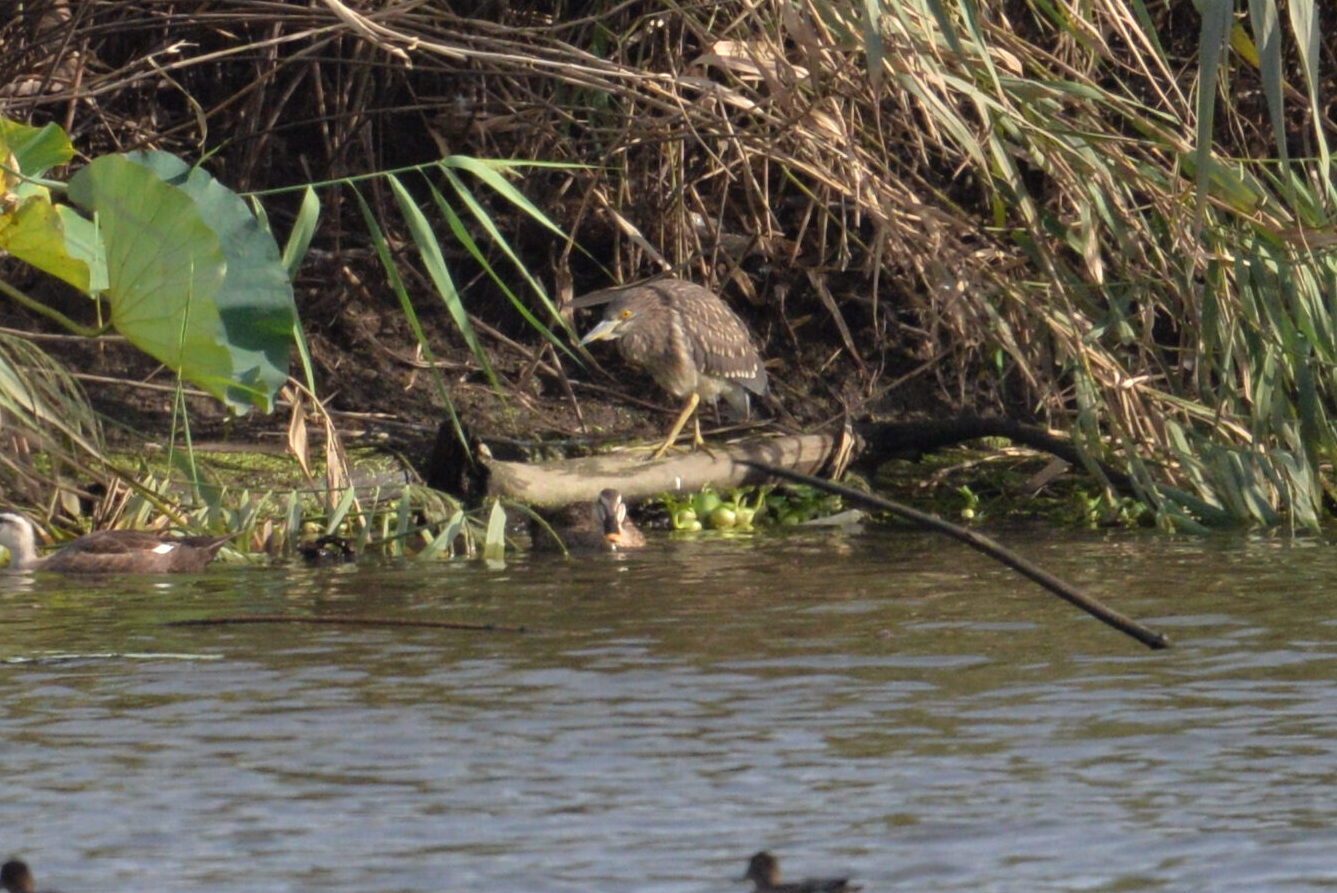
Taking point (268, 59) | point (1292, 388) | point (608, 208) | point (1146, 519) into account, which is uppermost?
point (268, 59)

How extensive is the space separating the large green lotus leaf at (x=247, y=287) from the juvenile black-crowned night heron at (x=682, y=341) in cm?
268

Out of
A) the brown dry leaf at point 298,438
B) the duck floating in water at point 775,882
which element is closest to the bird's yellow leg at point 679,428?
the brown dry leaf at point 298,438

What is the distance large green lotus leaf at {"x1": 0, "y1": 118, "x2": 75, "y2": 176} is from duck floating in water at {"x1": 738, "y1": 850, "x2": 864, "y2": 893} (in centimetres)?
472

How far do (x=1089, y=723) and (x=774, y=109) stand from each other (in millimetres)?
4259

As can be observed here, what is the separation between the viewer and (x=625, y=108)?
961cm

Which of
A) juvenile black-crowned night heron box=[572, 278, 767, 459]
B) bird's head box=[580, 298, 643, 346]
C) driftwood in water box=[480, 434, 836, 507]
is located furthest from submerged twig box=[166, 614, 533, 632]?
bird's head box=[580, 298, 643, 346]

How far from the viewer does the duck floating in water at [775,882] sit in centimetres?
328

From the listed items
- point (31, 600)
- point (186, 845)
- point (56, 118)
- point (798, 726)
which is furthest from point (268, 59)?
point (186, 845)

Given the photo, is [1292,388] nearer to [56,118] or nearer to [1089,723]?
[1089,723]

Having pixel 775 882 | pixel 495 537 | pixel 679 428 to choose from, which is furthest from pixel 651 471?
pixel 775 882

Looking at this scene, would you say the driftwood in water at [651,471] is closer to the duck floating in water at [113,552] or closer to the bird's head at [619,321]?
the bird's head at [619,321]

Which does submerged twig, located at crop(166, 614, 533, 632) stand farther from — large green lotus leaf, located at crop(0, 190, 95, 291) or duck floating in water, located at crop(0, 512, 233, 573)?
duck floating in water, located at crop(0, 512, 233, 573)

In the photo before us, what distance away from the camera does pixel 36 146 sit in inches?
Answer: 289

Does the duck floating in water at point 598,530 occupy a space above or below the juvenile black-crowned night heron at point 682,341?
below
